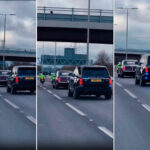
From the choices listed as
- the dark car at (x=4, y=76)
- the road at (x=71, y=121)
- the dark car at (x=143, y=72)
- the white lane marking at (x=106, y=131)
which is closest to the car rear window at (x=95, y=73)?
the road at (x=71, y=121)

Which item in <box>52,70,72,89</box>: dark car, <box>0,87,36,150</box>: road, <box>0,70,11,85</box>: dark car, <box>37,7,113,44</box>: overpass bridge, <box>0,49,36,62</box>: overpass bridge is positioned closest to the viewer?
<box>0,87,36,150</box>: road

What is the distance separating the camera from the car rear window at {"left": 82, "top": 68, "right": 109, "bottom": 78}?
19.9 feet

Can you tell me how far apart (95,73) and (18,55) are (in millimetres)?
1408

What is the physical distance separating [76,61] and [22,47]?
3.45 ft

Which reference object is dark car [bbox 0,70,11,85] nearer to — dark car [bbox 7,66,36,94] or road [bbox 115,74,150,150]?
dark car [bbox 7,66,36,94]

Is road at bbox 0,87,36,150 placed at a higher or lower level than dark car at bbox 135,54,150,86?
lower

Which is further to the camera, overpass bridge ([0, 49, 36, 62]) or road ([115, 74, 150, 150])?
overpass bridge ([0, 49, 36, 62])

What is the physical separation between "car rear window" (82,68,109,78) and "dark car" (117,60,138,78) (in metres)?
0.23

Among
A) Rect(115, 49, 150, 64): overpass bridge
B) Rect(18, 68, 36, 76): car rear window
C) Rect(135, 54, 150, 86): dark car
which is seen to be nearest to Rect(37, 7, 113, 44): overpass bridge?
Rect(115, 49, 150, 64): overpass bridge

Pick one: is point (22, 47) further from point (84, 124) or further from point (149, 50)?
point (149, 50)

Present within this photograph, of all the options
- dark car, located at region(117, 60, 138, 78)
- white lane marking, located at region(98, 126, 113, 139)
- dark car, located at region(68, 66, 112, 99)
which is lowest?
white lane marking, located at region(98, 126, 113, 139)

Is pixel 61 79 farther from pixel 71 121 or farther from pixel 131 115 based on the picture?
pixel 131 115

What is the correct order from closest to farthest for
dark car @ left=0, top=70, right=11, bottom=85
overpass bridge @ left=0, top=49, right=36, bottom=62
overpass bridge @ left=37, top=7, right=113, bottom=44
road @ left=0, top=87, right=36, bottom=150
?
road @ left=0, top=87, right=36, bottom=150, overpass bridge @ left=37, top=7, right=113, bottom=44, overpass bridge @ left=0, top=49, right=36, bottom=62, dark car @ left=0, top=70, right=11, bottom=85

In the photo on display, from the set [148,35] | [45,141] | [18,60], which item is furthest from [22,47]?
[148,35]
